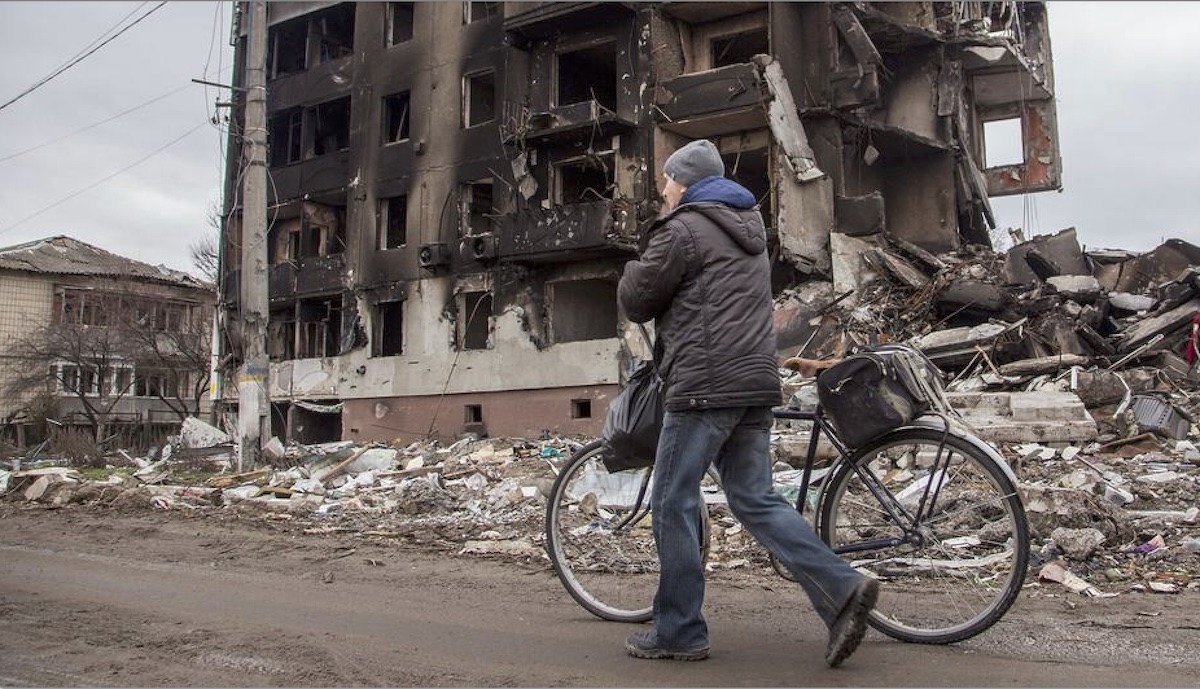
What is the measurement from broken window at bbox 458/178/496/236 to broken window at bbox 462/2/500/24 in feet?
16.7

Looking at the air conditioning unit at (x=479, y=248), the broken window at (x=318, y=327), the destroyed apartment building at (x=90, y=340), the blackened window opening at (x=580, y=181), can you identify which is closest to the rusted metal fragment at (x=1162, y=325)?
the blackened window opening at (x=580, y=181)

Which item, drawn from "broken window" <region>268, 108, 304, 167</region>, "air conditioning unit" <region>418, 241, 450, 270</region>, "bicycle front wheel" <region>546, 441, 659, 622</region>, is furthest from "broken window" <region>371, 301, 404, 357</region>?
"bicycle front wheel" <region>546, 441, 659, 622</region>

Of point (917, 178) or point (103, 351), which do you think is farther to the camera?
point (103, 351)

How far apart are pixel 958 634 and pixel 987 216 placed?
995 inches

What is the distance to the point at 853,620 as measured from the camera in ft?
10.1

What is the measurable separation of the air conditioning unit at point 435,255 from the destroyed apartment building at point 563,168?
6 cm

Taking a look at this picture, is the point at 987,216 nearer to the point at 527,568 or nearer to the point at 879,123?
the point at 879,123

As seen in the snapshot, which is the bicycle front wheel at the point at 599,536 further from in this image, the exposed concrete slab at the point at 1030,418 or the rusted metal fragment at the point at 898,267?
the rusted metal fragment at the point at 898,267

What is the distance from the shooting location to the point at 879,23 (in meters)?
22.0

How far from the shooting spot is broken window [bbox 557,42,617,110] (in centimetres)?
2534

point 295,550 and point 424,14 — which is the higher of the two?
point 424,14

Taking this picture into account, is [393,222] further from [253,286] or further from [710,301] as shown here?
[710,301]

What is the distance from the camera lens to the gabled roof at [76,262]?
3928cm

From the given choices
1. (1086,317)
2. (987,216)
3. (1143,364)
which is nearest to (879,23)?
(987,216)
